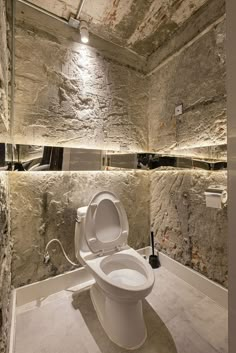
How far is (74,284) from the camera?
5.60 ft

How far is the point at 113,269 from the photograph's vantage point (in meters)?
1.48

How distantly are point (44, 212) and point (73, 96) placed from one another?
111cm

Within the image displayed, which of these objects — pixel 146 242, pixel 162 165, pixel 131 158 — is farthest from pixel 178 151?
pixel 146 242

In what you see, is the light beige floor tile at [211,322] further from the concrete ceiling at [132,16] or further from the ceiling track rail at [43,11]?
the ceiling track rail at [43,11]

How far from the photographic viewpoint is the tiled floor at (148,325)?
1.14 metres

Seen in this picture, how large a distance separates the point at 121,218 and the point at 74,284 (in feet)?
2.59

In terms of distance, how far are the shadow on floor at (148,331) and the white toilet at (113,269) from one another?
34mm

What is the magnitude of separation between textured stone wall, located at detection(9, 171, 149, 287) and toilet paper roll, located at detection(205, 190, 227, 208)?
923mm

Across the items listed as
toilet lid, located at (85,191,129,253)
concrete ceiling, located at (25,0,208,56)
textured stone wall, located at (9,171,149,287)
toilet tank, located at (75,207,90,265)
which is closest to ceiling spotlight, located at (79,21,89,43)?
concrete ceiling, located at (25,0,208,56)

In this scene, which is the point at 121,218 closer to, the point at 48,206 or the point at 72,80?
the point at 48,206

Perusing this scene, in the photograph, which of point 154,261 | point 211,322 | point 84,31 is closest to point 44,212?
point 154,261

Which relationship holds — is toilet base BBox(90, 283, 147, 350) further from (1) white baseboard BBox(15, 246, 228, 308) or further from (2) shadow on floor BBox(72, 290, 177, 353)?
(1) white baseboard BBox(15, 246, 228, 308)

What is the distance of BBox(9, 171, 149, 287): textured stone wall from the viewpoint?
146 centimetres

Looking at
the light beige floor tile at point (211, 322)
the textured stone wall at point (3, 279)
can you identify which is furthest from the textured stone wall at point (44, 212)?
the light beige floor tile at point (211, 322)
